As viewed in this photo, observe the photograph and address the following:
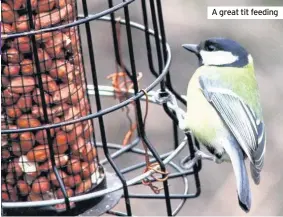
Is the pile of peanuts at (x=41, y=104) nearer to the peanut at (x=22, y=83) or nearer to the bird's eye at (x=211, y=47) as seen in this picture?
the peanut at (x=22, y=83)

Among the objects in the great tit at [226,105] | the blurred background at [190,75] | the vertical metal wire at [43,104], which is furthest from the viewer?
the blurred background at [190,75]

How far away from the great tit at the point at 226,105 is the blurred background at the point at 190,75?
919 mm

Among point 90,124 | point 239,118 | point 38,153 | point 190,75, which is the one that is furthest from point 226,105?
point 190,75

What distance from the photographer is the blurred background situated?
3.32 m

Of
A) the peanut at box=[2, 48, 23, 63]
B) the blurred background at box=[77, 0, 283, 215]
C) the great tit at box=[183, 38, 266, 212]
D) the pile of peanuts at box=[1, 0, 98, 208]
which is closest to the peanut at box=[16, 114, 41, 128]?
the pile of peanuts at box=[1, 0, 98, 208]

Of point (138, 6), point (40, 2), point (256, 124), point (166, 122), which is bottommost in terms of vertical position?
point (166, 122)

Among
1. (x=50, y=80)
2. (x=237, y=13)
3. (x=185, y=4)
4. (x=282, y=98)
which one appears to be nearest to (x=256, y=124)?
Answer: (x=237, y=13)

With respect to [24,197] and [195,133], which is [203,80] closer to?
[195,133]

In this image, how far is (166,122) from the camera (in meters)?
3.55

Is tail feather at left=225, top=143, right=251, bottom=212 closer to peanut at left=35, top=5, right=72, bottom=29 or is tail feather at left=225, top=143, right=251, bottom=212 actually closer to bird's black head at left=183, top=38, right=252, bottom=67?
bird's black head at left=183, top=38, right=252, bottom=67

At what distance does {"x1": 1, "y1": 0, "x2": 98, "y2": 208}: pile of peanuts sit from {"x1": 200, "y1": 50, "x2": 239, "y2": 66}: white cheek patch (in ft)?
0.84

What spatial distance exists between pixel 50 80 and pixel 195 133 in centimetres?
33

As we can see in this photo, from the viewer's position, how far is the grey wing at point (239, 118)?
6.93 feet

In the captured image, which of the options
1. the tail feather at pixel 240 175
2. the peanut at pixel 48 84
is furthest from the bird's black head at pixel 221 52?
the peanut at pixel 48 84
